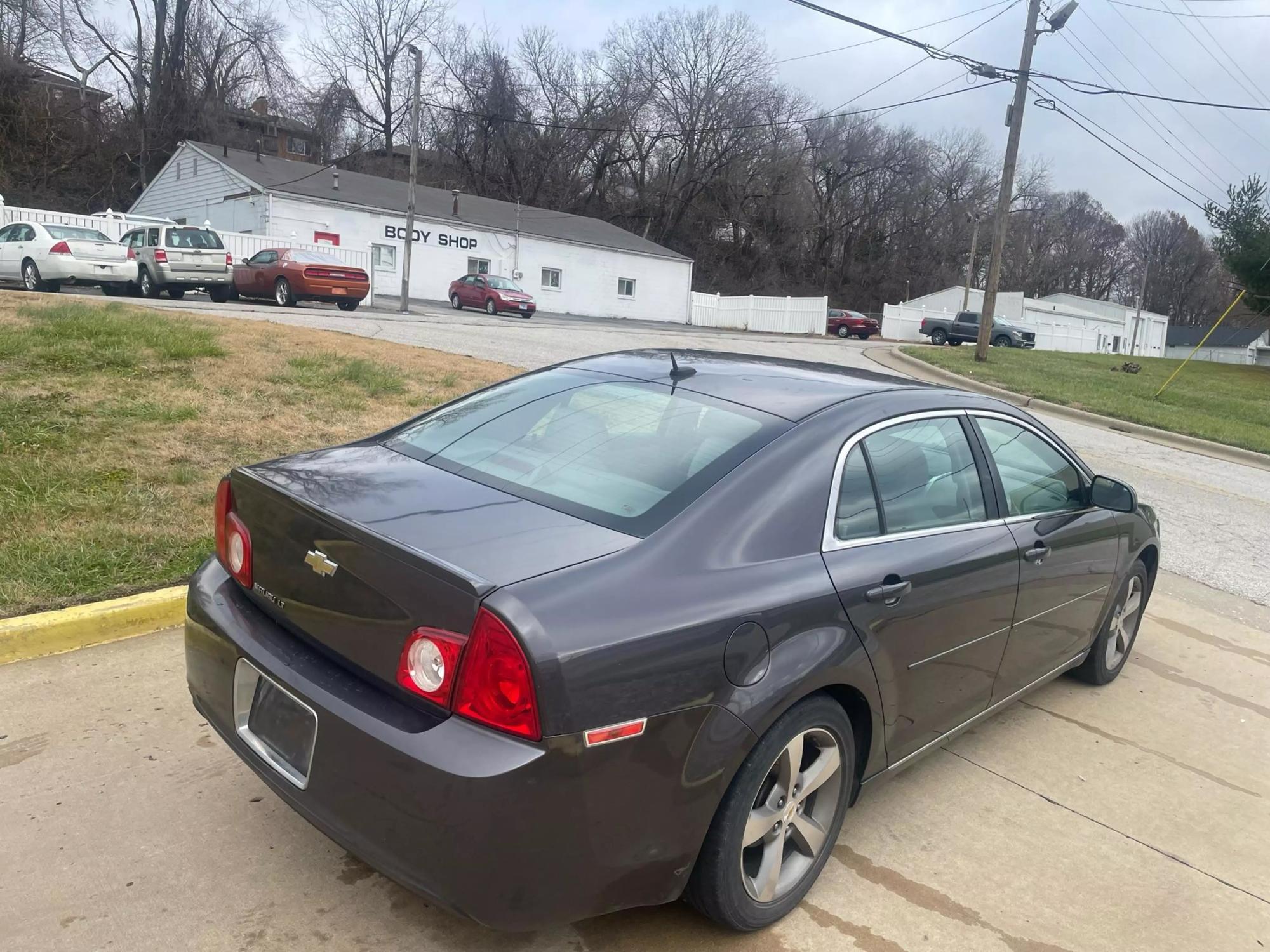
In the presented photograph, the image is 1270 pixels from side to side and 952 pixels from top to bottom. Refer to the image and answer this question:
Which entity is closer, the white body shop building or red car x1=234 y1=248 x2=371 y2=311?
red car x1=234 y1=248 x2=371 y2=311

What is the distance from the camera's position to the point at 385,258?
118ft

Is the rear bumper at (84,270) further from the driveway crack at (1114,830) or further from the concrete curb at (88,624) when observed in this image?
the driveway crack at (1114,830)

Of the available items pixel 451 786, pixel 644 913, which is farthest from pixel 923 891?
pixel 451 786

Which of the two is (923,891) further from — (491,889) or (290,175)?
(290,175)

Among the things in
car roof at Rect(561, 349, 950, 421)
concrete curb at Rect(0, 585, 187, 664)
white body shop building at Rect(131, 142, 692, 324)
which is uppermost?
white body shop building at Rect(131, 142, 692, 324)

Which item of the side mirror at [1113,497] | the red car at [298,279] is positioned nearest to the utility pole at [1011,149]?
the red car at [298,279]

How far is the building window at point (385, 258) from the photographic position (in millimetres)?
35688

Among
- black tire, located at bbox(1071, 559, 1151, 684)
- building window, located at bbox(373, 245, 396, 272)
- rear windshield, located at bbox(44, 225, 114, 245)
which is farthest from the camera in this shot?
building window, located at bbox(373, 245, 396, 272)

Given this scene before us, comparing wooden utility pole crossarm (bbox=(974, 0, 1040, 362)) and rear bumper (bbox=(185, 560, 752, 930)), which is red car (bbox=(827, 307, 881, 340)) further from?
rear bumper (bbox=(185, 560, 752, 930))

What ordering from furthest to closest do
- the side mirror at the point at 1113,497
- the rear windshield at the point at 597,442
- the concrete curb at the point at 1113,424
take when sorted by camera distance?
the concrete curb at the point at 1113,424 < the side mirror at the point at 1113,497 < the rear windshield at the point at 597,442

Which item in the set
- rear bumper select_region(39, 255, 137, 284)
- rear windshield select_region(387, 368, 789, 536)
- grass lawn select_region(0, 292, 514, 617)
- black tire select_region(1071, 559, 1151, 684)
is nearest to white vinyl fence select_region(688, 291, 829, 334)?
rear bumper select_region(39, 255, 137, 284)

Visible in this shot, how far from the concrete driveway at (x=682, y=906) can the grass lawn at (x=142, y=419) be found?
783 mm

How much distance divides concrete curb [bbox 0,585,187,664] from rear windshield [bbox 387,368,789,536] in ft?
5.43

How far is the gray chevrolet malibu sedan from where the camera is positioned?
211 centimetres
